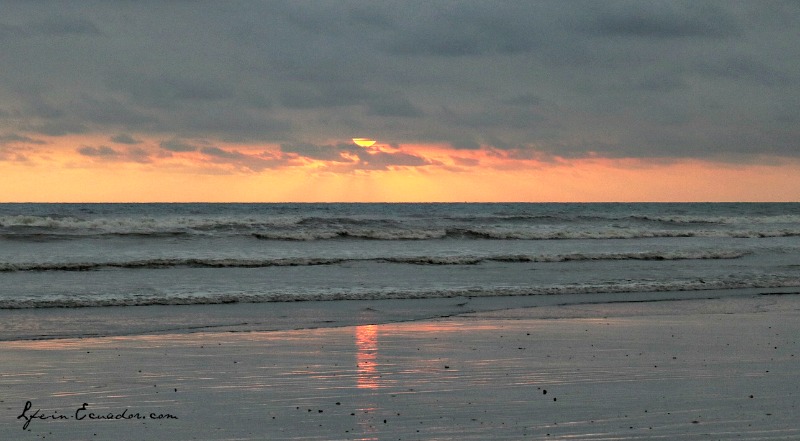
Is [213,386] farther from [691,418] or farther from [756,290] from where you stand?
[756,290]

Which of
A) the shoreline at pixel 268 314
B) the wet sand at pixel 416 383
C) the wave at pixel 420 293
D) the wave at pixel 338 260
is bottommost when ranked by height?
the wet sand at pixel 416 383

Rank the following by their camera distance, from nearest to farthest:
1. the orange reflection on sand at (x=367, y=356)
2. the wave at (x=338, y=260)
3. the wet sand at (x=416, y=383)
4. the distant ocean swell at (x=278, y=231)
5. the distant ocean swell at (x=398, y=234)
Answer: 1. the wet sand at (x=416, y=383)
2. the orange reflection on sand at (x=367, y=356)
3. the wave at (x=338, y=260)
4. the distant ocean swell at (x=398, y=234)
5. the distant ocean swell at (x=278, y=231)

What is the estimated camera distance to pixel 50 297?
1725 cm

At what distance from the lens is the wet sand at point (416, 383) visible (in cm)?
727

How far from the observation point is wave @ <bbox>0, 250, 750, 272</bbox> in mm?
24188

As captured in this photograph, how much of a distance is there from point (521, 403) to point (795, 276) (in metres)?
18.1

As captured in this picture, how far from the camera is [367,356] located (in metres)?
10.7

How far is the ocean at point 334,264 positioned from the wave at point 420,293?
0.09ft

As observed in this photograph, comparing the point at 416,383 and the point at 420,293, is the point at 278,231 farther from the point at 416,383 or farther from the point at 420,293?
the point at 416,383

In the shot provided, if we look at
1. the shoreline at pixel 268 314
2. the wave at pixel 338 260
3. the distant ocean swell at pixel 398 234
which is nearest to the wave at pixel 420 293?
the shoreline at pixel 268 314

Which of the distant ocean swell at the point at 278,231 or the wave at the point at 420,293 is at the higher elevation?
the distant ocean swell at the point at 278,231

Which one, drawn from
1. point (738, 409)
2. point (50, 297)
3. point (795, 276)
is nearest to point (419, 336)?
point (738, 409)

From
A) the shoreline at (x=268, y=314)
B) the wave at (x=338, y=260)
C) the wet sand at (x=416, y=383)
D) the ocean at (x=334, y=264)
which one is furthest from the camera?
the wave at (x=338, y=260)

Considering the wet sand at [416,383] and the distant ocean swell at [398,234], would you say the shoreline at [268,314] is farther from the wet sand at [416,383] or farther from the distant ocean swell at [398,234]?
the distant ocean swell at [398,234]
